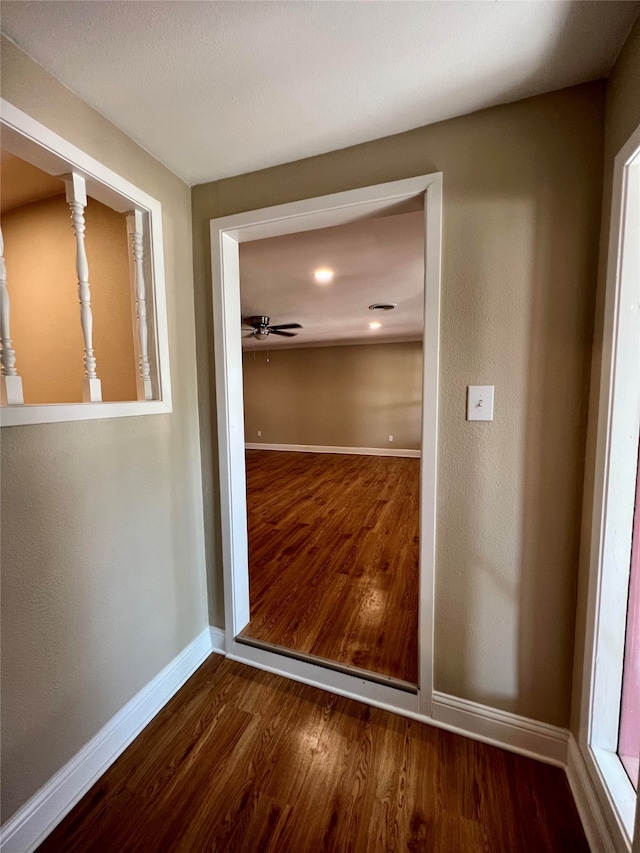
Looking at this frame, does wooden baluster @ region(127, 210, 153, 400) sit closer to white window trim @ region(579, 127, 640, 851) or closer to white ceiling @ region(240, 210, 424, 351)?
white ceiling @ region(240, 210, 424, 351)

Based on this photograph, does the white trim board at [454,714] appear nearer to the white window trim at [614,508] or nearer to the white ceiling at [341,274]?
the white window trim at [614,508]

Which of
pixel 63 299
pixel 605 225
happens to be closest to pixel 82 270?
pixel 63 299

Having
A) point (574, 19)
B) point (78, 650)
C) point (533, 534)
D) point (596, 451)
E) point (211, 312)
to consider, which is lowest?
point (78, 650)

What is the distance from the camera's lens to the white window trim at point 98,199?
0.93m

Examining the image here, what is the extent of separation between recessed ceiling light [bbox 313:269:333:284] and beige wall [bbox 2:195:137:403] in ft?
5.36

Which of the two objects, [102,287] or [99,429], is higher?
[102,287]

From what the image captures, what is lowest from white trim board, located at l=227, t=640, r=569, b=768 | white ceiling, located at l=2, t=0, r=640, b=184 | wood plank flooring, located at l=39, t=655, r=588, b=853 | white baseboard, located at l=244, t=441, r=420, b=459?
wood plank flooring, located at l=39, t=655, r=588, b=853

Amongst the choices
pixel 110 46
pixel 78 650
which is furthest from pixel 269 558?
pixel 110 46

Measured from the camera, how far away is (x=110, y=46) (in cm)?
91

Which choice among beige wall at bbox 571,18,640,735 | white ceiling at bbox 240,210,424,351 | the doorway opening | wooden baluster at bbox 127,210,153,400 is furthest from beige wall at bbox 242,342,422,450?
wooden baluster at bbox 127,210,153,400

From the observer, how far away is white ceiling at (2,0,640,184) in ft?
2.72

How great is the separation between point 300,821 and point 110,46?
2.37 meters

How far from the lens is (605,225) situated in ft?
3.24

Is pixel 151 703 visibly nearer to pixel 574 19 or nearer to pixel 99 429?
pixel 99 429
